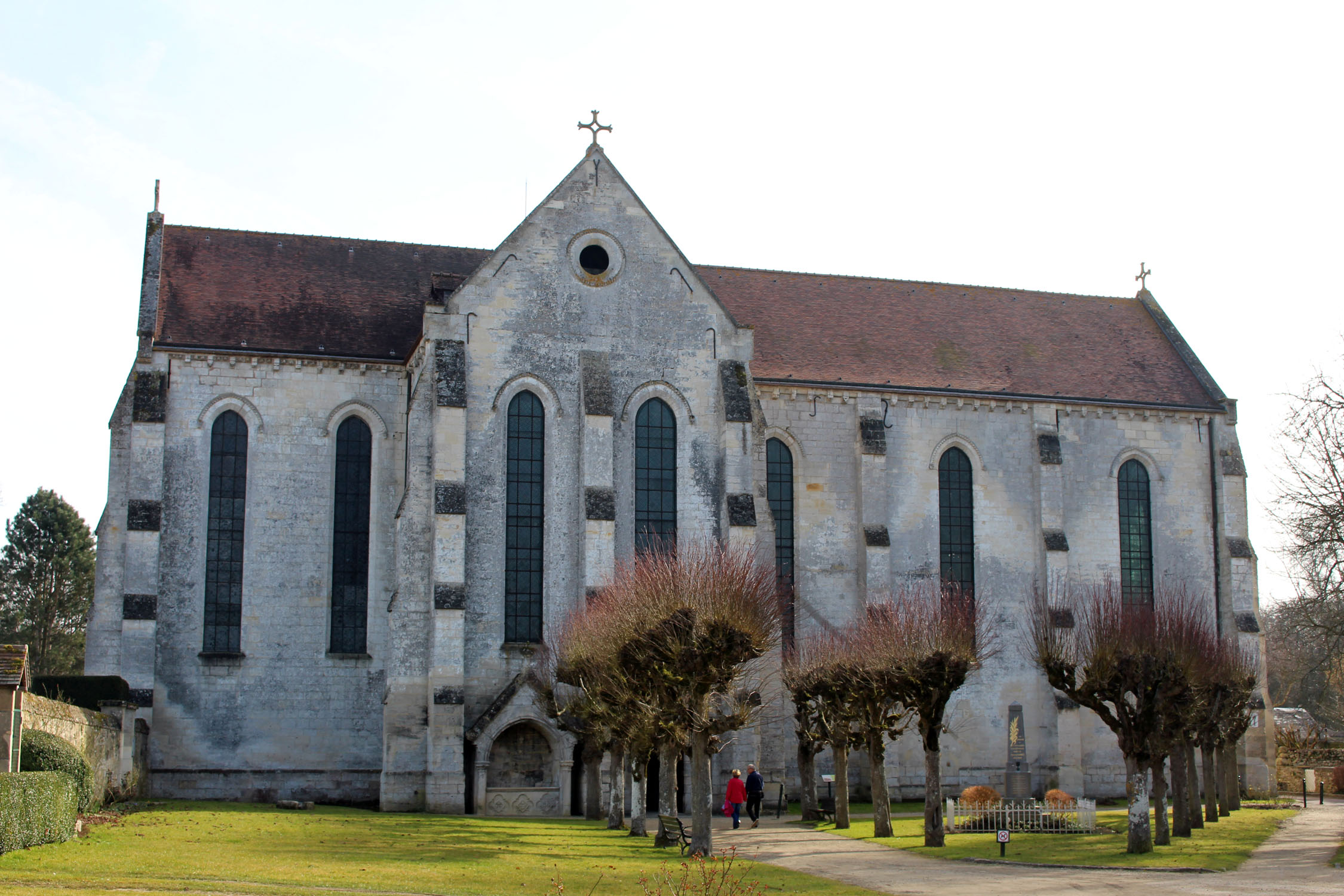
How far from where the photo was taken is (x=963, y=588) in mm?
42062

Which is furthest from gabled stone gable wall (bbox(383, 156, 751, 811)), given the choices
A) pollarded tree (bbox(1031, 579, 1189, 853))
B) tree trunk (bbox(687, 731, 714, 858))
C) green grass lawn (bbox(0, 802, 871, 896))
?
pollarded tree (bbox(1031, 579, 1189, 853))

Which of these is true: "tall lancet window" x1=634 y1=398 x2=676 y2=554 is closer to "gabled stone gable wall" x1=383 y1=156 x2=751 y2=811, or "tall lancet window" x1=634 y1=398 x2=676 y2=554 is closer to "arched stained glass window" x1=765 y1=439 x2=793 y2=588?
"gabled stone gable wall" x1=383 y1=156 x2=751 y2=811

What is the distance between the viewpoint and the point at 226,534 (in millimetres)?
37219

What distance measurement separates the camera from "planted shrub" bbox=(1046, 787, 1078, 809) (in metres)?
32.0

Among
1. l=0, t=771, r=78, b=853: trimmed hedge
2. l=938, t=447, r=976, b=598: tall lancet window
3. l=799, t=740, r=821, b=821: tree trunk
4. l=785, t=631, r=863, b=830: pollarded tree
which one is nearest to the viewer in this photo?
l=0, t=771, r=78, b=853: trimmed hedge

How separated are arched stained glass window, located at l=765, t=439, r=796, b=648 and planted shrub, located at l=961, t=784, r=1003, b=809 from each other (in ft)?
28.1

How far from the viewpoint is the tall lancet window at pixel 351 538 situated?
37531mm

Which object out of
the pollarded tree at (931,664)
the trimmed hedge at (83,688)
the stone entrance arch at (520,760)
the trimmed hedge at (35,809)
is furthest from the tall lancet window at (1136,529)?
the trimmed hedge at (35,809)

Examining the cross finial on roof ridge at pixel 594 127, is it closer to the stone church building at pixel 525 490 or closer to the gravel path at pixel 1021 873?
the stone church building at pixel 525 490

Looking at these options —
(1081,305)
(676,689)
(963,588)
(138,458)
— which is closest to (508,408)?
(138,458)

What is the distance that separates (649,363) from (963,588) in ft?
42.4

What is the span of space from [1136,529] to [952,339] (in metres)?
8.97

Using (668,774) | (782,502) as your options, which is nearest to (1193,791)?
(668,774)

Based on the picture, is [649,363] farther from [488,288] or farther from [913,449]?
[913,449]
